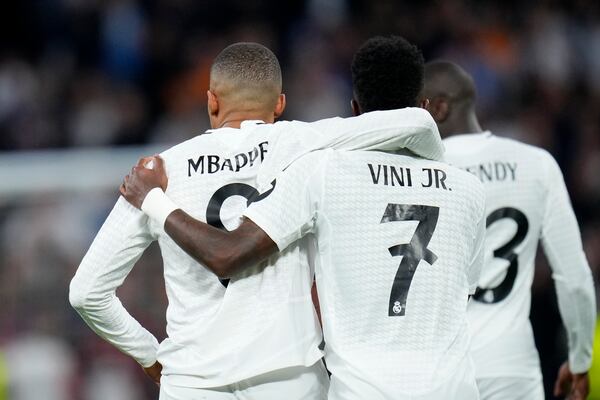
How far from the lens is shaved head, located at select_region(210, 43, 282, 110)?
172 inches

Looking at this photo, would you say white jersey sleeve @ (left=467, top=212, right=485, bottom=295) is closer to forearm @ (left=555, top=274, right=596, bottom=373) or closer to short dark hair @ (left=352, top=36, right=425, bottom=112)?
short dark hair @ (left=352, top=36, right=425, bottom=112)

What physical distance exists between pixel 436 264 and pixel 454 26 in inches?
286

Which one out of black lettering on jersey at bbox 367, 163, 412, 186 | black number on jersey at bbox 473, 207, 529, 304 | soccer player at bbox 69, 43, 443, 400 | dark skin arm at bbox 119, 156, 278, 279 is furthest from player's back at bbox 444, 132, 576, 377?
dark skin arm at bbox 119, 156, 278, 279

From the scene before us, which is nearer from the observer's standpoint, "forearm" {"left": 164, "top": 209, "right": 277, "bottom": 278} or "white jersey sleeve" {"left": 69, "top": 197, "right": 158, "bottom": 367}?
"forearm" {"left": 164, "top": 209, "right": 277, "bottom": 278}

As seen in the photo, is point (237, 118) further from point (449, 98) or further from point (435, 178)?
point (449, 98)

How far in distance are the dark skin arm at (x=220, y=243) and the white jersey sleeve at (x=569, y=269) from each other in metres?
1.82

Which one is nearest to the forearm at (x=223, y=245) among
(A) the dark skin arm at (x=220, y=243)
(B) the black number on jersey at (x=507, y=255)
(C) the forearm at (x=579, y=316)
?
(A) the dark skin arm at (x=220, y=243)

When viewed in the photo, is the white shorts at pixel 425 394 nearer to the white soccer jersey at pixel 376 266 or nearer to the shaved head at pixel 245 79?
the white soccer jersey at pixel 376 266

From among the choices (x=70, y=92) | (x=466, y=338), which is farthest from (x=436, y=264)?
(x=70, y=92)

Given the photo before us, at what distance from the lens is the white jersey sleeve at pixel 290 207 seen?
4.02m

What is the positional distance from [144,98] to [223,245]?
7552 millimetres

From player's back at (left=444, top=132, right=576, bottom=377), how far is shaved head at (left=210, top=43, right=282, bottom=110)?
129cm

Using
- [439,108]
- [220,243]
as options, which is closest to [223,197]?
[220,243]

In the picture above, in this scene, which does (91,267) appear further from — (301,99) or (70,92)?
(70,92)
